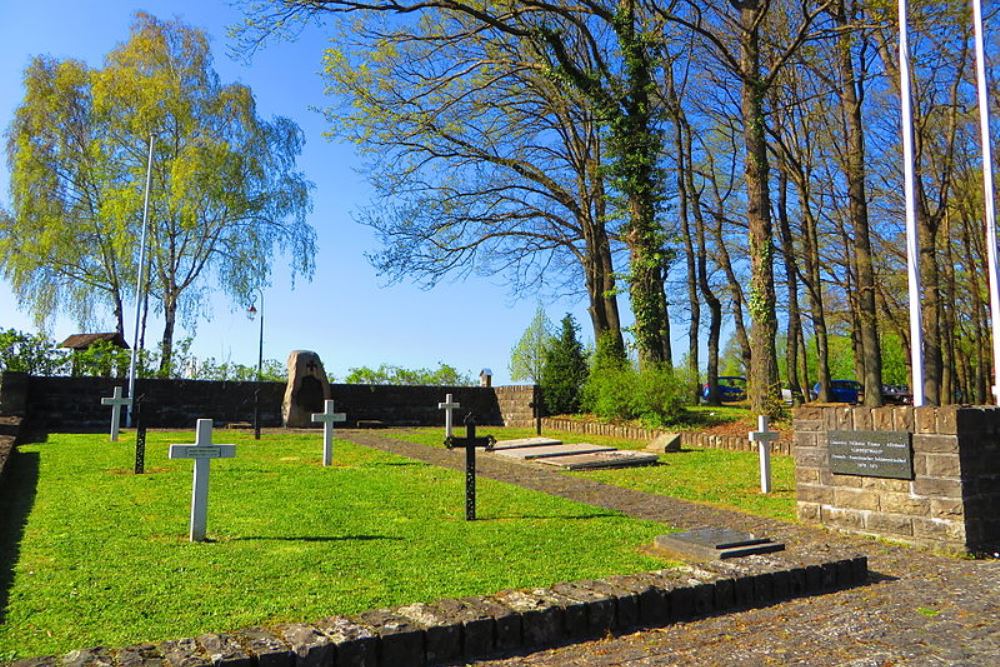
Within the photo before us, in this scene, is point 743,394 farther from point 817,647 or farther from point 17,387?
point 817,647

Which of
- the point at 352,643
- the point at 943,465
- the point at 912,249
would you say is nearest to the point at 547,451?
the point at 912,249

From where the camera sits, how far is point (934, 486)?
224 inches

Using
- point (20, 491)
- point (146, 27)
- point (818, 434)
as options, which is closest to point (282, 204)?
point (146, 27)

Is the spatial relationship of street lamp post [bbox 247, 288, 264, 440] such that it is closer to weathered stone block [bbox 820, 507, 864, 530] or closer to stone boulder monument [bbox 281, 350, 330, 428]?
stone boulder monument [bbox 281, 350, 330, 428]

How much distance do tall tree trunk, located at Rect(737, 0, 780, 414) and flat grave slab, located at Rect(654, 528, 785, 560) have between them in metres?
9.65

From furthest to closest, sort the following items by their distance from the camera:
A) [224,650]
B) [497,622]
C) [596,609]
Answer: [596,609] < [497,622] < [224,650]

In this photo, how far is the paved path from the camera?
3.33 metres

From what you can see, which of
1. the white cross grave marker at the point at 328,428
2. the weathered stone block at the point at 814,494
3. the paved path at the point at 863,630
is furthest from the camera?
the white cross grave marker at the point at 328,428

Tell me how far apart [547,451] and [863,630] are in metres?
8.17

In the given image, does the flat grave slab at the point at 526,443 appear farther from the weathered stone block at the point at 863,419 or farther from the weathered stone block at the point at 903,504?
the weathered stone block at the point at 903,504

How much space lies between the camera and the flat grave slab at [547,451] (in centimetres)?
1159

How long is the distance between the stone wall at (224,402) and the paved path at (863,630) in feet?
48.2

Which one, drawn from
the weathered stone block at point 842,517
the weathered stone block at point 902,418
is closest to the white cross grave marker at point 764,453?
the weathered stone block at point 842,517

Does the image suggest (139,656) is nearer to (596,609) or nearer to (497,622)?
(497,622)
